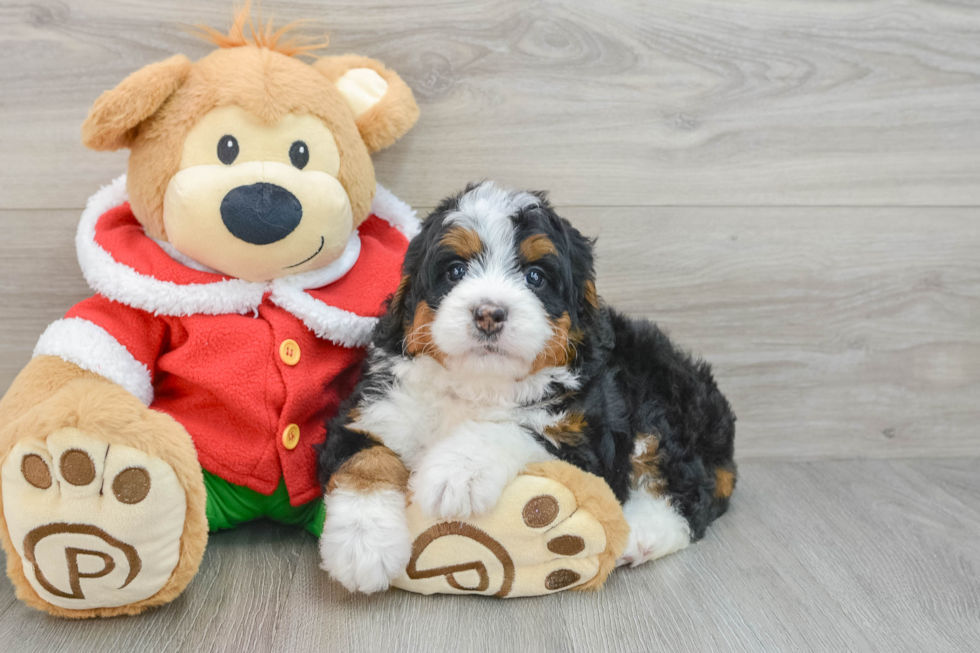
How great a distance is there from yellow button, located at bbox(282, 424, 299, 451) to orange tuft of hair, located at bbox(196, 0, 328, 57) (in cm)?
91

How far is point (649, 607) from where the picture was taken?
1.53m

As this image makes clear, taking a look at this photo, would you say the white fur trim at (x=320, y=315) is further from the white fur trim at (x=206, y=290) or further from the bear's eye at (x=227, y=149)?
the bear's eye at (x=227, y=149)

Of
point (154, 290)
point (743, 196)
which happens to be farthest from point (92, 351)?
point (743, 196)

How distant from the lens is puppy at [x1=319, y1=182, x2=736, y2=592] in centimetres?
140

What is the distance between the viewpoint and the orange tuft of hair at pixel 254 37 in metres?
1.76

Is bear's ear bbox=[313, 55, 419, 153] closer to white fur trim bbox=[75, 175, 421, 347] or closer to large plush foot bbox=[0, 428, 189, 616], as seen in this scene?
white fur trim bbox=[75, 175, 421, 347]

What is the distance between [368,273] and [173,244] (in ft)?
1.47

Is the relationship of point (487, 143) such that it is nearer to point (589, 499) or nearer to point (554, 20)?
point (554, 20)

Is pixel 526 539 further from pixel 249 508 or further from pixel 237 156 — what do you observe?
pixel 237 156

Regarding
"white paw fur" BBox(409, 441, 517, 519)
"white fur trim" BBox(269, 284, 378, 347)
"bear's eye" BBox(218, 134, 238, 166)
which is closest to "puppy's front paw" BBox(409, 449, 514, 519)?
"white paw fur" BBox(409, 441, 517, 519)

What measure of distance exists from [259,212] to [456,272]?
45 cm

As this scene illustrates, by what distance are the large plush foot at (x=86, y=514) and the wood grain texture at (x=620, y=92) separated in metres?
0.99

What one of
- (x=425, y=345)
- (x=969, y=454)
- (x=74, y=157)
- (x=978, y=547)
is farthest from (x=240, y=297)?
(x=969, y=454)

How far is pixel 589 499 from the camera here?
1.46 m
